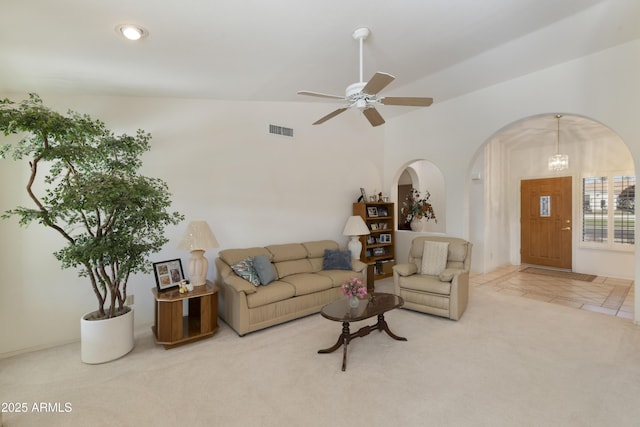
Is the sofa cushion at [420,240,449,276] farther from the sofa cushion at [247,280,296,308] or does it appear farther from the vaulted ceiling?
the vaulted ceiling

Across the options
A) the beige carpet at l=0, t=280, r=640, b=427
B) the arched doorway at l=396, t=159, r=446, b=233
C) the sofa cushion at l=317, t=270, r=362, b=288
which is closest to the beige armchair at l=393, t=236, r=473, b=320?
the beige carpet at l=0, t=280, r=640, b=427

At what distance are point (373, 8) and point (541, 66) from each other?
2.94m

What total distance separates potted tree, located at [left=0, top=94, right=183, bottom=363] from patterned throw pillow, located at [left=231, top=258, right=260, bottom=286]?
36.9 inches

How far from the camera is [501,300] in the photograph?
4488 mm

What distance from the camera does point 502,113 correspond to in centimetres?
442

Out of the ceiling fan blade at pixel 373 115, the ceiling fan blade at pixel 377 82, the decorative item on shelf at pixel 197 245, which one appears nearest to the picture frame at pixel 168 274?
the decorative item on shelf at pixel 197 245

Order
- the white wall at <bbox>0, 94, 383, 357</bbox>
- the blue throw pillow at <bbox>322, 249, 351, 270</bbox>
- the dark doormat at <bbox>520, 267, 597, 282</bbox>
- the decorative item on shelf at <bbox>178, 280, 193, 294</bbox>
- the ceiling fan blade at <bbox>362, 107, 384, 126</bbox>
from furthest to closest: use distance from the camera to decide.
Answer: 1. the dark doormat at <bbox>520, 267, 597, 282</bbox>
2. the blue throw pillow at <bbox>322, 249, 351, 270</bbox>
3. the decorative item on shelf at <bbox>178, 280, 193, 294</bbox>
4. the white wall at <bbox>0, 94, 383, 357</bbox>
5. the ceiling fan blade at <bbox>362, 107, 384, 126</bbox>

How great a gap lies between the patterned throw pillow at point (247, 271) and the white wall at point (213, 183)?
63 centimetres

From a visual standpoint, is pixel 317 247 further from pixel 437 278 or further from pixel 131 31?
pixel 131 31

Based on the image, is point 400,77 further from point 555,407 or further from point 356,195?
point 555,407

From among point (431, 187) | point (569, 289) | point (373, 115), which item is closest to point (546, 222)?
point (569, 289)

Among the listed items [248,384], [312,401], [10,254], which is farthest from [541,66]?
[10,254]

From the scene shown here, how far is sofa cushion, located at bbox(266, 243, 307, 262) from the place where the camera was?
429 cm

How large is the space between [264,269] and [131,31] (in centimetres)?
275
